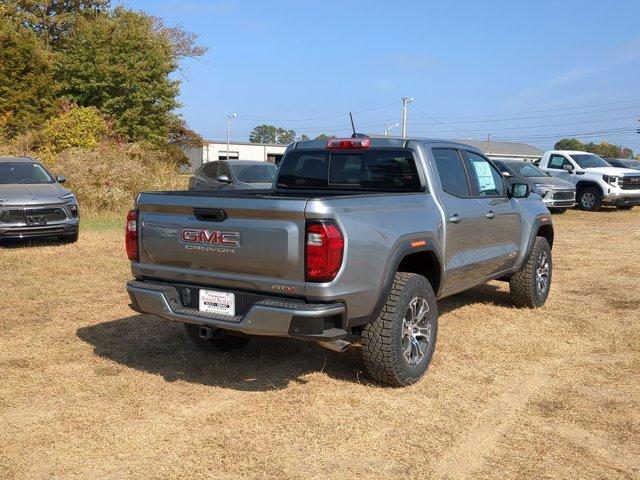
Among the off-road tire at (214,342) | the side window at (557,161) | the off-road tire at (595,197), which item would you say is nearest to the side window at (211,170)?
the off-road tire at (214,342)

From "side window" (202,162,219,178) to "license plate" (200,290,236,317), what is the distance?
11202 millimetres

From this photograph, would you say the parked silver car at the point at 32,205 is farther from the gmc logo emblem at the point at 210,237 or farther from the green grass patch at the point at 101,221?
the gmc logo emblem at the point at 210,237

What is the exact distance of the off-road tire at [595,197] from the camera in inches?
790

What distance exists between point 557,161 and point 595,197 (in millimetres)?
1739

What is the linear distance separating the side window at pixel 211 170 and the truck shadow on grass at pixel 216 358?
9369 mm

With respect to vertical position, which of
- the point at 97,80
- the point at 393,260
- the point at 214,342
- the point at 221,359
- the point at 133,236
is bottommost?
the point at 221,359

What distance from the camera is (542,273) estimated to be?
734cm

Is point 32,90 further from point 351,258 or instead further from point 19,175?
point 351,258

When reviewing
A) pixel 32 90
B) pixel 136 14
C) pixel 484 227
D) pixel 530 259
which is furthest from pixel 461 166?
pixel 136 14

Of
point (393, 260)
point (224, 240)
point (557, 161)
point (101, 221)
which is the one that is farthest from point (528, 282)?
point (557, 161)

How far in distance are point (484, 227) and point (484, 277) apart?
19.7 inches

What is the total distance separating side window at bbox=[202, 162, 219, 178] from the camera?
50.8 ft

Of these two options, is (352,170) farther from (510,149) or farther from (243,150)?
(510,149)

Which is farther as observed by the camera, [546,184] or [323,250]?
[546,184]
